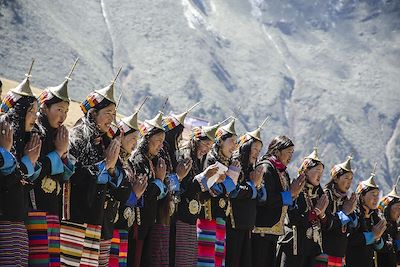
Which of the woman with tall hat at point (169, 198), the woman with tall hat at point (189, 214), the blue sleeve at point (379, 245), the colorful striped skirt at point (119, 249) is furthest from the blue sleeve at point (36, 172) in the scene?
the blue sleeve at point (379, 245)

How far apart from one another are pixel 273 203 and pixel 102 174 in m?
3.39

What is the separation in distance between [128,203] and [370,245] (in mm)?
5323

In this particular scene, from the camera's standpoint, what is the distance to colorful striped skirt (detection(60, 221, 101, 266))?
768 centimetres

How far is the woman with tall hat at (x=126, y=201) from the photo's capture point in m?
8.45

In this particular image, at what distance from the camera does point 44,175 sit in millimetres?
7219

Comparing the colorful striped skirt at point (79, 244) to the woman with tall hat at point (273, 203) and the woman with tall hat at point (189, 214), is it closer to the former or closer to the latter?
the woman with tall hat at point (189, 214)

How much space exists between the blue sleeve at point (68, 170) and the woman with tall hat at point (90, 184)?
0.63ft

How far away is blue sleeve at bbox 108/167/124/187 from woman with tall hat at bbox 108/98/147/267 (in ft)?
0.67

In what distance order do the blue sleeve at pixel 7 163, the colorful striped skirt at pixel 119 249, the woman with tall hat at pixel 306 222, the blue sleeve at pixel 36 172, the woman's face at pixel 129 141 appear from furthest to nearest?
the woman with tall hat at pixel 306 222 < the woman's face at pixel 129 141 < the colorful striped skirt at pixel 119 249 < the blue sleeve at pixel 36 172 < the blue sleeve at pixel 7 163

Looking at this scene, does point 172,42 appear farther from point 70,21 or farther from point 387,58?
point 387,58

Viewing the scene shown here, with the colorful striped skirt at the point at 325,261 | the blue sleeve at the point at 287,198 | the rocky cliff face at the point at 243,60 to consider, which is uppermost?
the rocky cliff face at the point at 243,60

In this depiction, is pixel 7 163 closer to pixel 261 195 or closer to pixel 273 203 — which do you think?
pixel 261 195

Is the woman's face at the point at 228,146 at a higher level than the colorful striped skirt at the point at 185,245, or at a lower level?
higher

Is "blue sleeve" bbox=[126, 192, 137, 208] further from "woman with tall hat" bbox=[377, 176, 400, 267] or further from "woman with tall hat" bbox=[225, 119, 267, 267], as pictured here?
"woman with tall hat" bbox=[377, 176, 400, 267]
